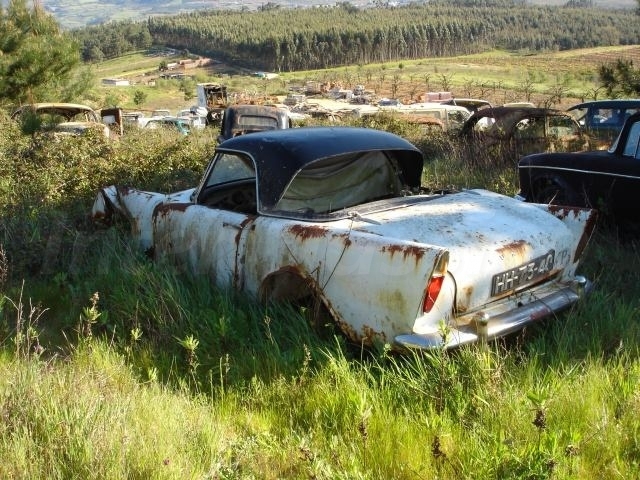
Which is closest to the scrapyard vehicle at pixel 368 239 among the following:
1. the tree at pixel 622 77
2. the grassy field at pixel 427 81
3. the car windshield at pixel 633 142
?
the car windshield at pixel 633 142

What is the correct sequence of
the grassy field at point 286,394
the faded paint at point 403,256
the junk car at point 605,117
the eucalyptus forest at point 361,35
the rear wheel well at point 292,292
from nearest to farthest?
the grassy field at point 286,394 → the faded paint at point 403,256 → the rear wheel well at point 292,292 → the junk car at point 605,117 → the eucalyptus forest at point 361,35

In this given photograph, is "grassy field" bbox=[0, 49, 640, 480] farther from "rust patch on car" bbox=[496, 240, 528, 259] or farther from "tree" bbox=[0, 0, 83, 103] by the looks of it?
"tree" bbox=[0, 0, 83, 103]

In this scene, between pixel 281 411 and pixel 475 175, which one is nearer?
pixel 281 411

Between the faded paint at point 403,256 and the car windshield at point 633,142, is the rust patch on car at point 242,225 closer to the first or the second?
the faded paint at point 403,256

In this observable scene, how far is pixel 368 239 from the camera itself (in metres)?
3.49

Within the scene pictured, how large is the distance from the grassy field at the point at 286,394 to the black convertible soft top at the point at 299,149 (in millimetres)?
835

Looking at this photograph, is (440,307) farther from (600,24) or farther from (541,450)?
(600,24)

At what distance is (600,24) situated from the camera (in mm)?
122188

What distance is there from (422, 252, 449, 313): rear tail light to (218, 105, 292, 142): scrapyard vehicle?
30.2 ft

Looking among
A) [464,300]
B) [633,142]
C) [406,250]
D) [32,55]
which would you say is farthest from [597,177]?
[32,55]

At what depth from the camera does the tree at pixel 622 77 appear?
13141 mm

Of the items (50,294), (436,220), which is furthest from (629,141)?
(50,294)

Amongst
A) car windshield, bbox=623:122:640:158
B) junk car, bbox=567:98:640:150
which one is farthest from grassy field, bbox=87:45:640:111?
car windshield, bbox=623:122:640:158

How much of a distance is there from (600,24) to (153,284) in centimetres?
13620
